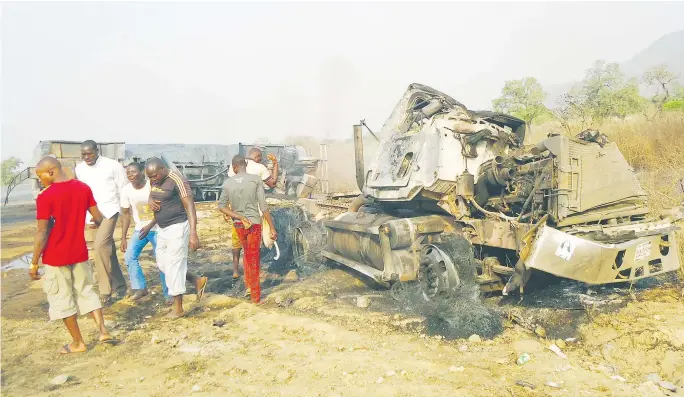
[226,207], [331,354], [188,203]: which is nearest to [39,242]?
[188,203]

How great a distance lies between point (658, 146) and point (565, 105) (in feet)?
15.2

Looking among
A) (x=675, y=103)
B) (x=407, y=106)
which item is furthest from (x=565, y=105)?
(x=407, y=106)

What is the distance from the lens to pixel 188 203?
5414 mm

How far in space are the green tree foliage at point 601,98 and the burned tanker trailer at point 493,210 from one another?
29.9 ft

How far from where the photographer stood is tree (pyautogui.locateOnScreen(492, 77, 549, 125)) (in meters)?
21.5

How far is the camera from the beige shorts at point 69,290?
4.41m

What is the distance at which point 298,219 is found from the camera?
28.3 feet

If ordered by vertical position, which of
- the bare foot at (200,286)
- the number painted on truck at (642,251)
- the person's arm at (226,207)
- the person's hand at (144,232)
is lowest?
the bare foot at (200,286)

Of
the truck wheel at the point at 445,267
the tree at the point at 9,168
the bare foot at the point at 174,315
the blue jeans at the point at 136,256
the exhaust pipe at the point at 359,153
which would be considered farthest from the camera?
the tree at the point at 9,168

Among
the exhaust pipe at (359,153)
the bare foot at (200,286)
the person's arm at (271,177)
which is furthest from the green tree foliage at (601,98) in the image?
the bare foot at (200,286)

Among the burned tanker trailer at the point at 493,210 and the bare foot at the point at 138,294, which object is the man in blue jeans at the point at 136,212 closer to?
the bare foot at the point at 138,294

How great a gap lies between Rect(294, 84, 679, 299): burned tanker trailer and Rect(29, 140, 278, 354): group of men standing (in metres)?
1.62

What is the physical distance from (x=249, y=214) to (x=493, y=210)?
2929mm

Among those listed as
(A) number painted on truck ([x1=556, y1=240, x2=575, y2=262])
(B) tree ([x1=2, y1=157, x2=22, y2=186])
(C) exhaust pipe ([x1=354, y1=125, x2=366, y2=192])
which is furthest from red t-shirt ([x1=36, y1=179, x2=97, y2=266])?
(B) tree ([x1=2, y1=157, x2=22, y2=186])
